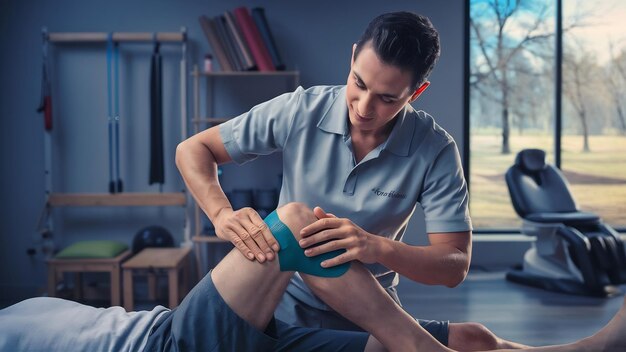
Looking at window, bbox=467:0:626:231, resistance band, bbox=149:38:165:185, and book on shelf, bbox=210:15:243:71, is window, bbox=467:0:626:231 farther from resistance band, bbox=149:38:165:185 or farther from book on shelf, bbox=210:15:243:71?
resistance band, bbox=149:38:165:185

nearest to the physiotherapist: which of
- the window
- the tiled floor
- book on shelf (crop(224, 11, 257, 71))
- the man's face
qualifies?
the man's face

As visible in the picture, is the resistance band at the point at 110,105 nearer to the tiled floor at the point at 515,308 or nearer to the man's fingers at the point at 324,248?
the tiled floor at the point at 515,308

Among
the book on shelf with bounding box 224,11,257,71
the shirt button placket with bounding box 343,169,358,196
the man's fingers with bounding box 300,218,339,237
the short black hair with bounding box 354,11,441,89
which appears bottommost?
the man's fingers with bounding box 300,218,339,237

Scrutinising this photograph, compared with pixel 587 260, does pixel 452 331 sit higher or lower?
higher

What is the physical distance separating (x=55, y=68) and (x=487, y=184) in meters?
3.63

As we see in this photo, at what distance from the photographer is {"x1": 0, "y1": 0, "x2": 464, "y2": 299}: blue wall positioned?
3859 mm

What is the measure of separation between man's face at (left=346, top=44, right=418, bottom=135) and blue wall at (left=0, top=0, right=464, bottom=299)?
8.87ft

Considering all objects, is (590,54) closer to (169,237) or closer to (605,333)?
(169,237)

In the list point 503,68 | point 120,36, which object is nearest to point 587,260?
point 503,68

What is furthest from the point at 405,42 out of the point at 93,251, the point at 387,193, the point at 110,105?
the point at 110,105

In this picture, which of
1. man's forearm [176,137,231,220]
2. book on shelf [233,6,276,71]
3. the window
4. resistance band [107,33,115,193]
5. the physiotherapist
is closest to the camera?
the physiotherapist

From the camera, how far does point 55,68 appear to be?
390 cm

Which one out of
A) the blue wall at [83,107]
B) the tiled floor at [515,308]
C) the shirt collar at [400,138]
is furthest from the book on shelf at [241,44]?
the shirt collar at [400,138]

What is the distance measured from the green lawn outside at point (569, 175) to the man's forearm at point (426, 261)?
11.1 ft
